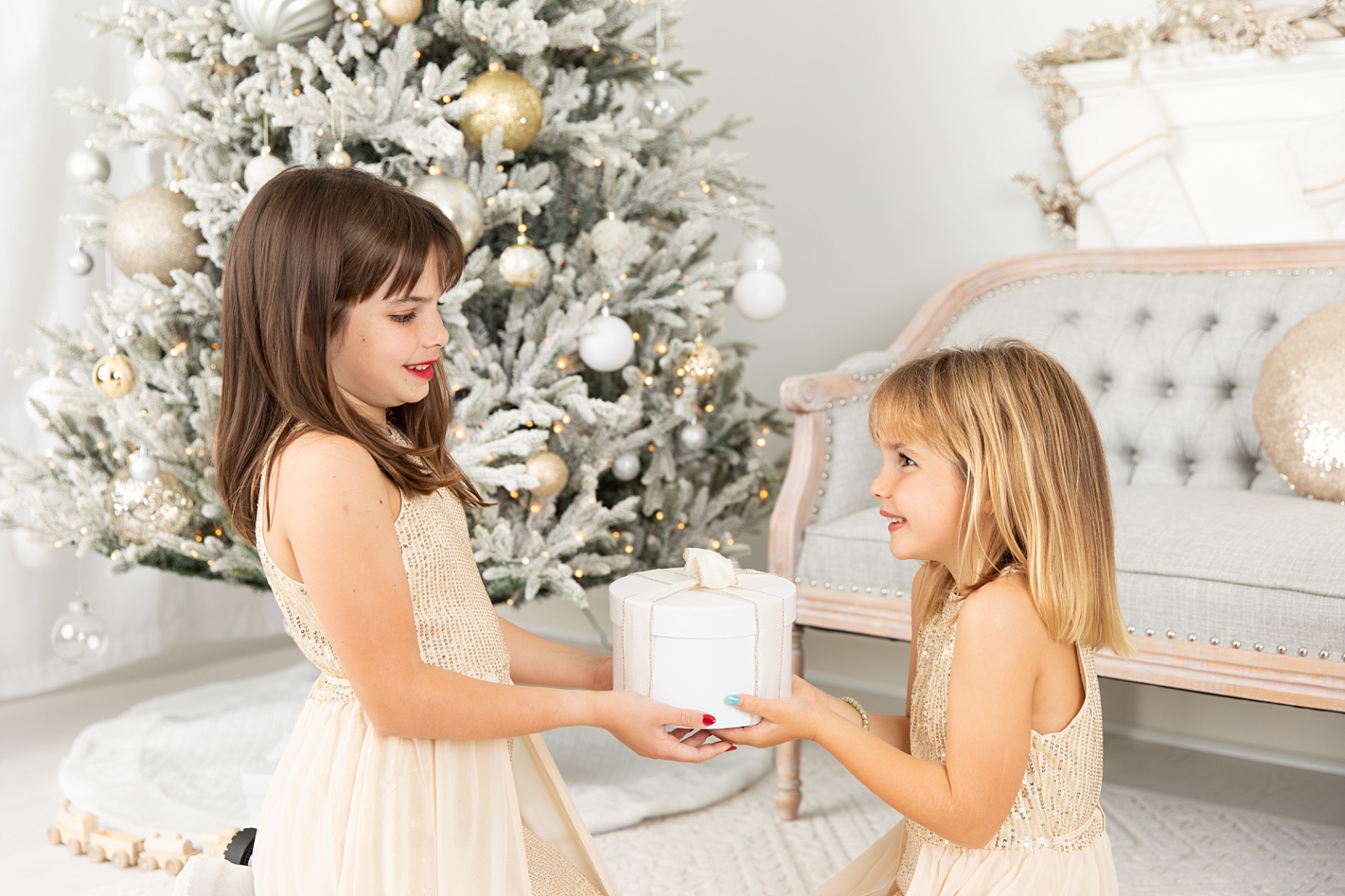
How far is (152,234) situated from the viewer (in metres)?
2.07

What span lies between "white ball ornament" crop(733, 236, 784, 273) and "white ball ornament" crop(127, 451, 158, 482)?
1.17 m

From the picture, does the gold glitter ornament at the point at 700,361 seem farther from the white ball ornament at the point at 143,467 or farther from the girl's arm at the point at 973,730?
the girl's arm at the point at 973,730

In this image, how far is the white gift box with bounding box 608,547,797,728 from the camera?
105cm

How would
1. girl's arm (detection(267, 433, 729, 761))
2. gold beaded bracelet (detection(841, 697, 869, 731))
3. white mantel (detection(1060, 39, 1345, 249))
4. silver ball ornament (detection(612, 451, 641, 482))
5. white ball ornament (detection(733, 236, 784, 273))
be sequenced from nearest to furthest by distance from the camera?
1. girl's arm (detection(267, 433, 729, 761))
2. gold beaded bracelet (detection(841, 697, 869, 731))
3. silver ball ornament (detection(612, 451, 641, 482))
4. white ball ornament (detection(733, 236, 784, 273))
5. white mantel (detection(1060, 39, 1345, 249))

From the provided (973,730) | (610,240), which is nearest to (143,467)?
(610,240)

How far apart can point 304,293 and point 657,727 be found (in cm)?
52

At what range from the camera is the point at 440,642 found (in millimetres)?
1162

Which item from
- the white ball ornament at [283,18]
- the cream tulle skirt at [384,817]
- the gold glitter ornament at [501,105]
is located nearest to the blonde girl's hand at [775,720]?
the cream tulle skirt at [384,817]

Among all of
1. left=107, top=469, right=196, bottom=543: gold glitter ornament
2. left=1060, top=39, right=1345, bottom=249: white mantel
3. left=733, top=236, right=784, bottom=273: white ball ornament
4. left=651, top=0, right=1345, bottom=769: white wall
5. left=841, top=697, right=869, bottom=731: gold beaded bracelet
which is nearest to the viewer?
left=841, top=697, right=869, bottom=731: gold beaded bracelet

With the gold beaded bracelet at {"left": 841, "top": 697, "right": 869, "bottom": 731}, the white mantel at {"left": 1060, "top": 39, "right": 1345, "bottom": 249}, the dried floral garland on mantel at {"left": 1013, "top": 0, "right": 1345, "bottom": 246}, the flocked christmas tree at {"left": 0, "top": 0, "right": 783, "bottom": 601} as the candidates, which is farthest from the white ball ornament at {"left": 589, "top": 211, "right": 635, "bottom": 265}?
the white mantel at {"left": 1060, "top": 39, "right": 1345, "bottom": 249}

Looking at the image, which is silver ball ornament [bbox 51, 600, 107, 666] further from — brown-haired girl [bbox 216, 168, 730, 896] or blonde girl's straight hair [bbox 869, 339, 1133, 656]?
A: blonde girl's straight hair [bbox 869, 339, 1133, 656]

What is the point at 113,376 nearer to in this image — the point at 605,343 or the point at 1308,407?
the point at 605,343

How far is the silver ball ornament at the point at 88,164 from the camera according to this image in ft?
7.29

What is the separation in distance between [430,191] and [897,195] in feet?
4.97
